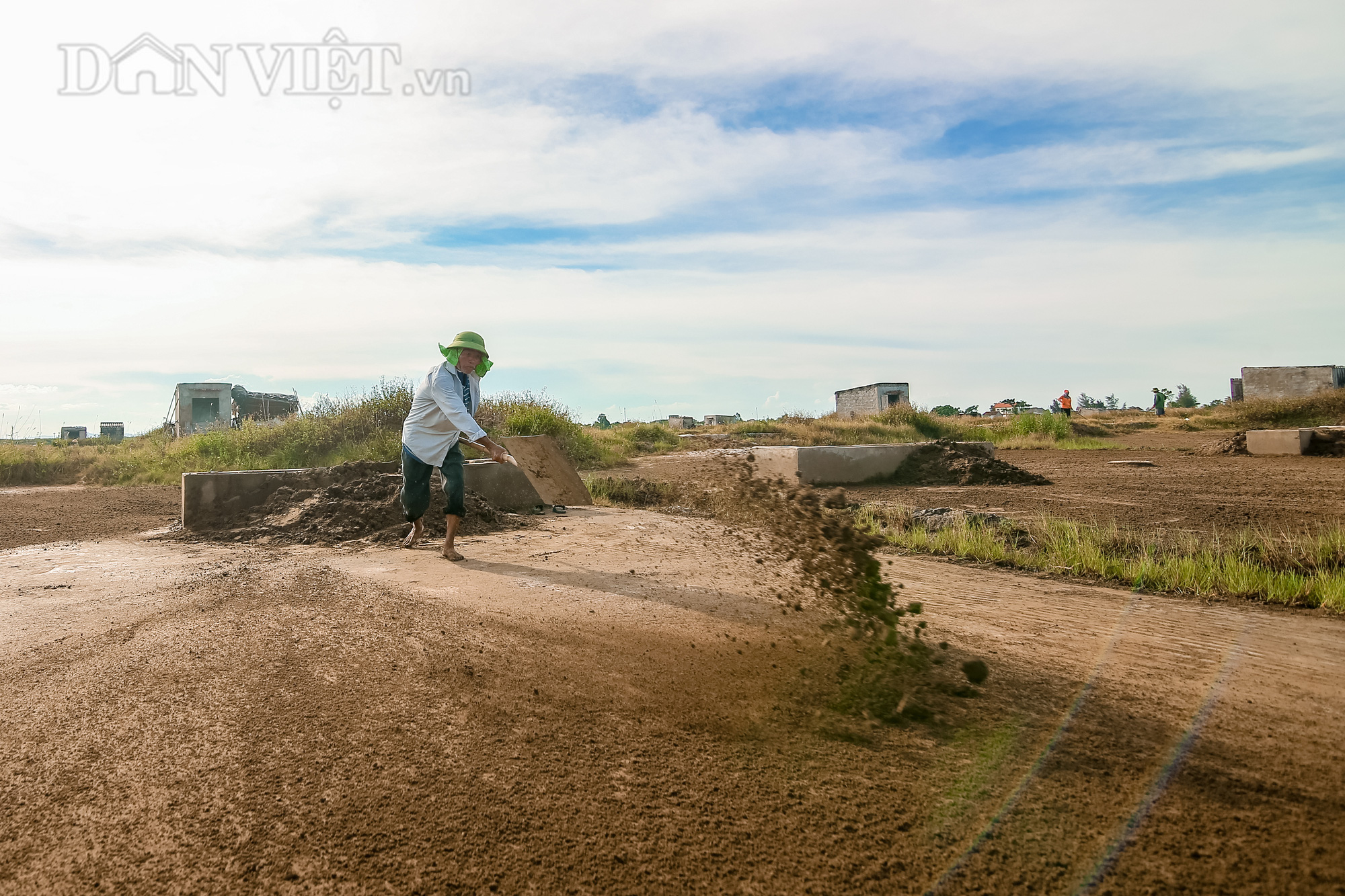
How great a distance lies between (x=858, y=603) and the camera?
12.5ft

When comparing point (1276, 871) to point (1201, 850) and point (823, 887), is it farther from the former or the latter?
point (823, 887)

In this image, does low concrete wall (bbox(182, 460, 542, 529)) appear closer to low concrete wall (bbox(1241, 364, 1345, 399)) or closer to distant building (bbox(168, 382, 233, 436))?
distant building (bbox(168, 382, 233, 436))

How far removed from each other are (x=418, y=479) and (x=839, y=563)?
4.08 m

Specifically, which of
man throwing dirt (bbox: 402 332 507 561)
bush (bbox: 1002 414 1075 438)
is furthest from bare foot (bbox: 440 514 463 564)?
bush (bbox: 1002 414 1075 438)

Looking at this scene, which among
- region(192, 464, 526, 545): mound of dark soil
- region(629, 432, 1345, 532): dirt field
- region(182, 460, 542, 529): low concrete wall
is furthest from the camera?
region(182, 460, 542, 529): low concrete wall

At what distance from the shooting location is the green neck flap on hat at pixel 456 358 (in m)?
6.20

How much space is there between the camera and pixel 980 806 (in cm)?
213

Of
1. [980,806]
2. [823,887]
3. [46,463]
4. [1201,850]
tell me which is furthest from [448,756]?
[46,463]

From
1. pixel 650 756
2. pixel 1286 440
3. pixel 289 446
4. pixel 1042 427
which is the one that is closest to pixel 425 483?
pixel 650 756

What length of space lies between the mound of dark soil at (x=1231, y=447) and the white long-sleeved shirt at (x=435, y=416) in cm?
1362

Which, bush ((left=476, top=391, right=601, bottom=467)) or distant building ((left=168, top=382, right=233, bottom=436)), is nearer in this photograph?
bush ((left=476, top=391, right=601, bottom=467))

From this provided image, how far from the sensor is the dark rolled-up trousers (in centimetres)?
624

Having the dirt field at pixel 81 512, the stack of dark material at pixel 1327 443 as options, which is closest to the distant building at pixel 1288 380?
the stack of dark material at pixel 1327 443

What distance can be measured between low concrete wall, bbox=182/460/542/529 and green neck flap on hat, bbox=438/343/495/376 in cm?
272
